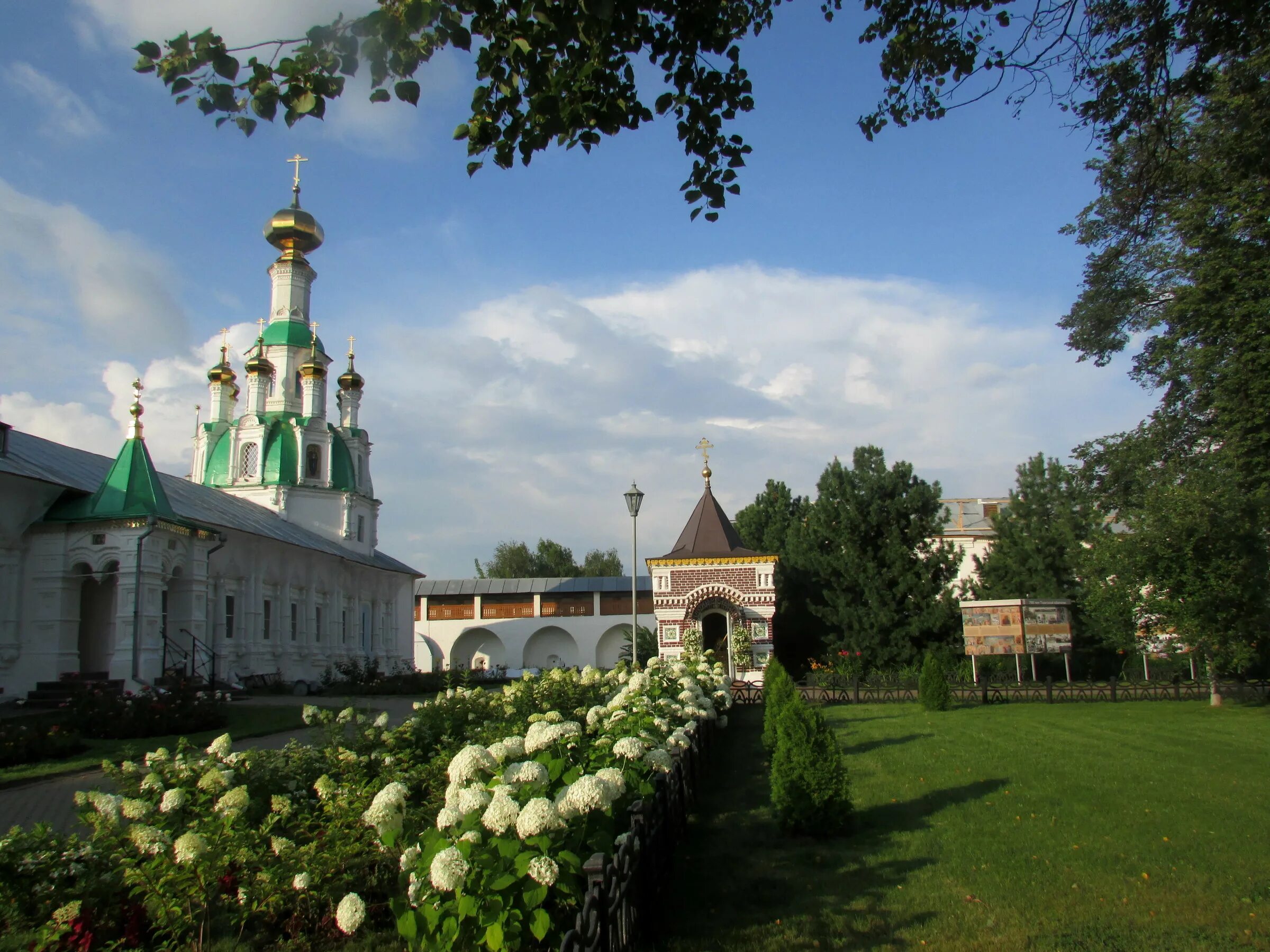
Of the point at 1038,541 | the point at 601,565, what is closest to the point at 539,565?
the point at 601,565

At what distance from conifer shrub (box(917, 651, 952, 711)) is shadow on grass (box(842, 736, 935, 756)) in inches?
193

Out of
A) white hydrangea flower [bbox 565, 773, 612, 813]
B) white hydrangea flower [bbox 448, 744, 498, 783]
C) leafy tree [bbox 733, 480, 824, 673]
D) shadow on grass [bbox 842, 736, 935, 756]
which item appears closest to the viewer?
white hydrangea flower [bbox 565, 773, 612, 813]

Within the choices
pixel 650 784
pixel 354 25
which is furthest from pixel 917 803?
pixel 354 25

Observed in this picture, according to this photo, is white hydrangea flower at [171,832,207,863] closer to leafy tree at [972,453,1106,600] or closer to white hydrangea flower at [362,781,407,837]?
white hydrangea flower at [362,781,407,837]

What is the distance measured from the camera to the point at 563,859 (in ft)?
12.9

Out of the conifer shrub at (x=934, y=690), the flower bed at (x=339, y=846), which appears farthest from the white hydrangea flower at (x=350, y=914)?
the conifer shrub at (x=934, y=690)

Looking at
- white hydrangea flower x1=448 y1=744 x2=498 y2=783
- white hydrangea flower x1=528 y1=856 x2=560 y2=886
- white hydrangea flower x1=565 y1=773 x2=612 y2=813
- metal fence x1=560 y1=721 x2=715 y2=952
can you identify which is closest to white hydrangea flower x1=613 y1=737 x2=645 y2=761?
metal fence x1=560 y1=721 x2=715 y2=952

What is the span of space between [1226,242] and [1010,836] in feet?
34.7

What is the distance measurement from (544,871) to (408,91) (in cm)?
382

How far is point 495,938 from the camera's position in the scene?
366 cm

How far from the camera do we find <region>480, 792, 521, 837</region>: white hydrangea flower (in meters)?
3.96

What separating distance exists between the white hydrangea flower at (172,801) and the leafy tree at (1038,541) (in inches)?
1212

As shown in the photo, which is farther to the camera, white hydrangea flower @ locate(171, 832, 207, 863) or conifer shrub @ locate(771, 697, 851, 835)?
conifer shrub @ locate(771, 697, 851, 835)

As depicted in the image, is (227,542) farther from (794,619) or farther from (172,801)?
(172,801)
